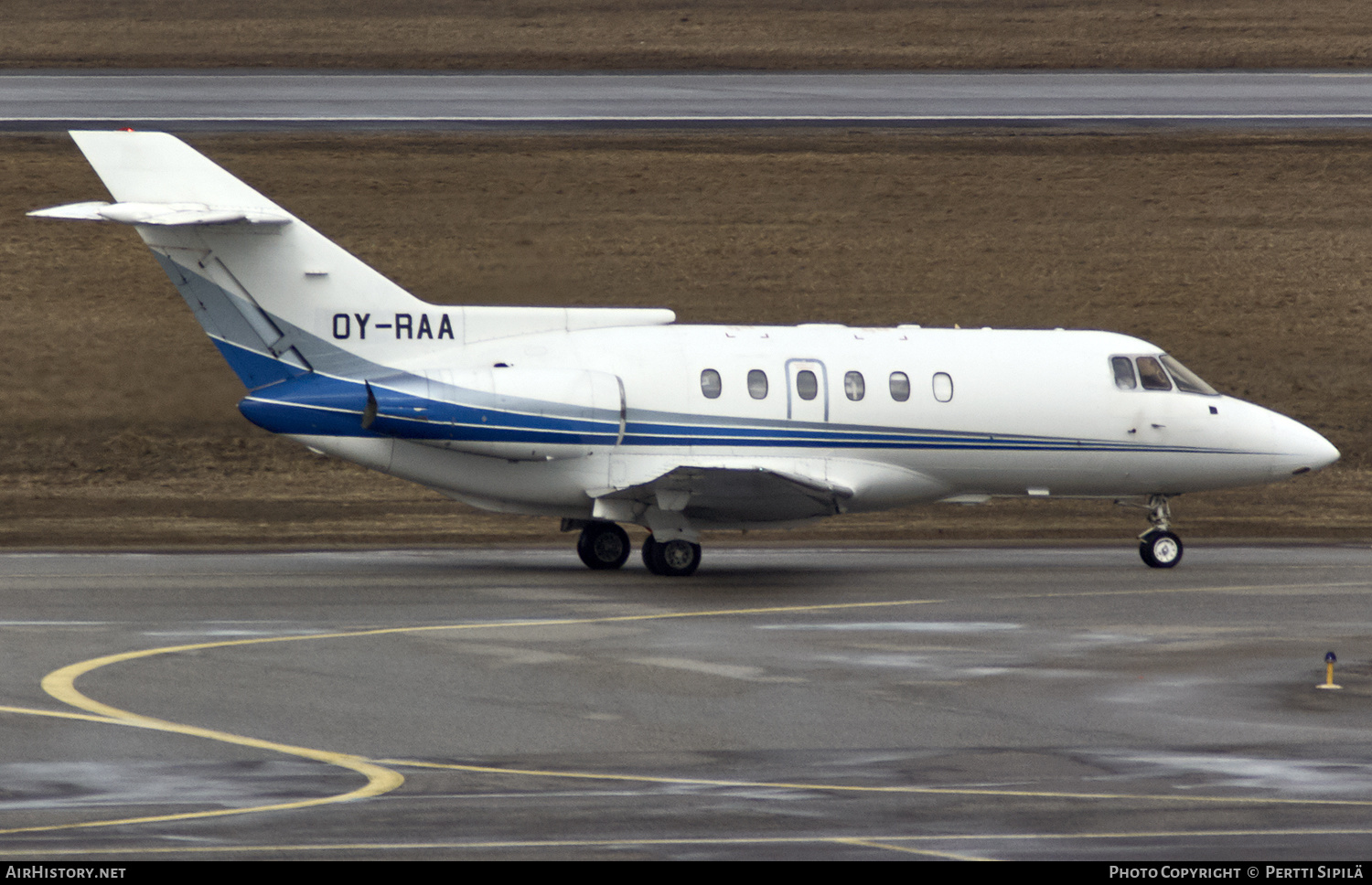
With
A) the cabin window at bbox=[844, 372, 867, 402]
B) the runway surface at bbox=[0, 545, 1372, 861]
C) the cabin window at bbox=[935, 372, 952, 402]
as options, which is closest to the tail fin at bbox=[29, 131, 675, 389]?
the runway surface at bbox=[0, 545, 1372, 861]

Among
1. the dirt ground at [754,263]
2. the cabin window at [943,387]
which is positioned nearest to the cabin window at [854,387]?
the cabin window at [943,387]

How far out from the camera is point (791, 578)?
79.0ft

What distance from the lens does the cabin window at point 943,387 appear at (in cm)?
2464

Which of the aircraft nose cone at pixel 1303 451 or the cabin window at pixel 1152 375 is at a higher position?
the cabin window at pixel 1152 375

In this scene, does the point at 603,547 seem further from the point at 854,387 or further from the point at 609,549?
the point at 854,387

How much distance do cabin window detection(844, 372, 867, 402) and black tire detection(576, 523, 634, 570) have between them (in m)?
3.63

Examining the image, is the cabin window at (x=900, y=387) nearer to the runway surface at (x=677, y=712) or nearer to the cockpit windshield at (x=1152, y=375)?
the runway surface at (x=677, y=712)

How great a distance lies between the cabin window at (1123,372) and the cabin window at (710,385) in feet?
18.6

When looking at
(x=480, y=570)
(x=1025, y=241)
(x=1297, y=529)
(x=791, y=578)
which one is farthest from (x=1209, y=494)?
(x=480, y=570)

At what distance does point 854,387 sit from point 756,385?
1335mm

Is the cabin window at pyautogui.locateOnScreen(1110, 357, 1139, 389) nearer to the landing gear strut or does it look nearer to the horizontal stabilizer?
the landing gear strut

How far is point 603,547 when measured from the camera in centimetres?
2491

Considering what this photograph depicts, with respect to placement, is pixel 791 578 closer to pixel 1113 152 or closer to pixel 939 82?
pixel 1113 152

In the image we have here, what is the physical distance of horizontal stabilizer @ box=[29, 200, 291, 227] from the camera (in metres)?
22.4
